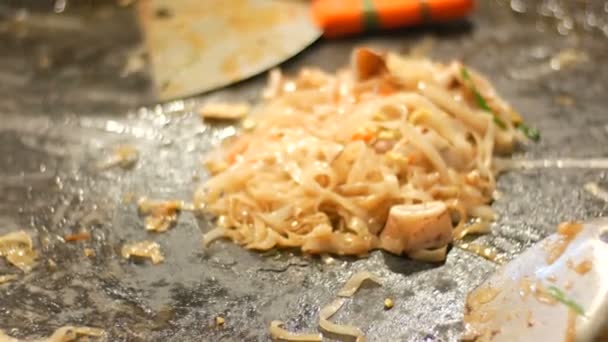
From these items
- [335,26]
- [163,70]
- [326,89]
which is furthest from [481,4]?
[163,70]

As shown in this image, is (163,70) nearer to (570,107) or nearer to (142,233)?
(142,233)

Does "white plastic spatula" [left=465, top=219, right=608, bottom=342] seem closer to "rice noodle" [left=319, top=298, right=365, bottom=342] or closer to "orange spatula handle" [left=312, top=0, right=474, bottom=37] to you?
"rice noodle" [left=319, top=298, right=365, bottom=342]

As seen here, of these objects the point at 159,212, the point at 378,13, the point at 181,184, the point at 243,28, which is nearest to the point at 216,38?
the point at 243,28

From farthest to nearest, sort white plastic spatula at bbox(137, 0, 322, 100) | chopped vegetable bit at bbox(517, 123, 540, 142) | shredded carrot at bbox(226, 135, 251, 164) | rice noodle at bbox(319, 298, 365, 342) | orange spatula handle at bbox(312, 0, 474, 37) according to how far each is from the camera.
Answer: orange spatula handle at bbox(312, 0, 474, 37) → white plastic spatula at bbox(137, 0, 322, 100) → chopped vegetable bit at bbox(517, 123, 540, 142) → shredded carrot at bbox(226, 135, 251, 164) → rice noodle at bbox(319, 298, 365, 342)

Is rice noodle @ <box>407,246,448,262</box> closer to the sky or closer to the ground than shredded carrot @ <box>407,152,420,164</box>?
closer to the ground

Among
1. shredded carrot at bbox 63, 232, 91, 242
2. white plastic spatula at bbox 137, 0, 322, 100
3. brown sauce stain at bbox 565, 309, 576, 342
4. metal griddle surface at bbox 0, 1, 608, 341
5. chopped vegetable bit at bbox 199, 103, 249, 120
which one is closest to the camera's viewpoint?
brown sauce stain at bbox 565, 309, 576, 342

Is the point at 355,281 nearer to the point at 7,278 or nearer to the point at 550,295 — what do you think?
the point at 550,295

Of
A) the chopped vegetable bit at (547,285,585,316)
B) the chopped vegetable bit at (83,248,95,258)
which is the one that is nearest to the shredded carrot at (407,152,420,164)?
the chopped vegetable bit at (547,285,585,316)
